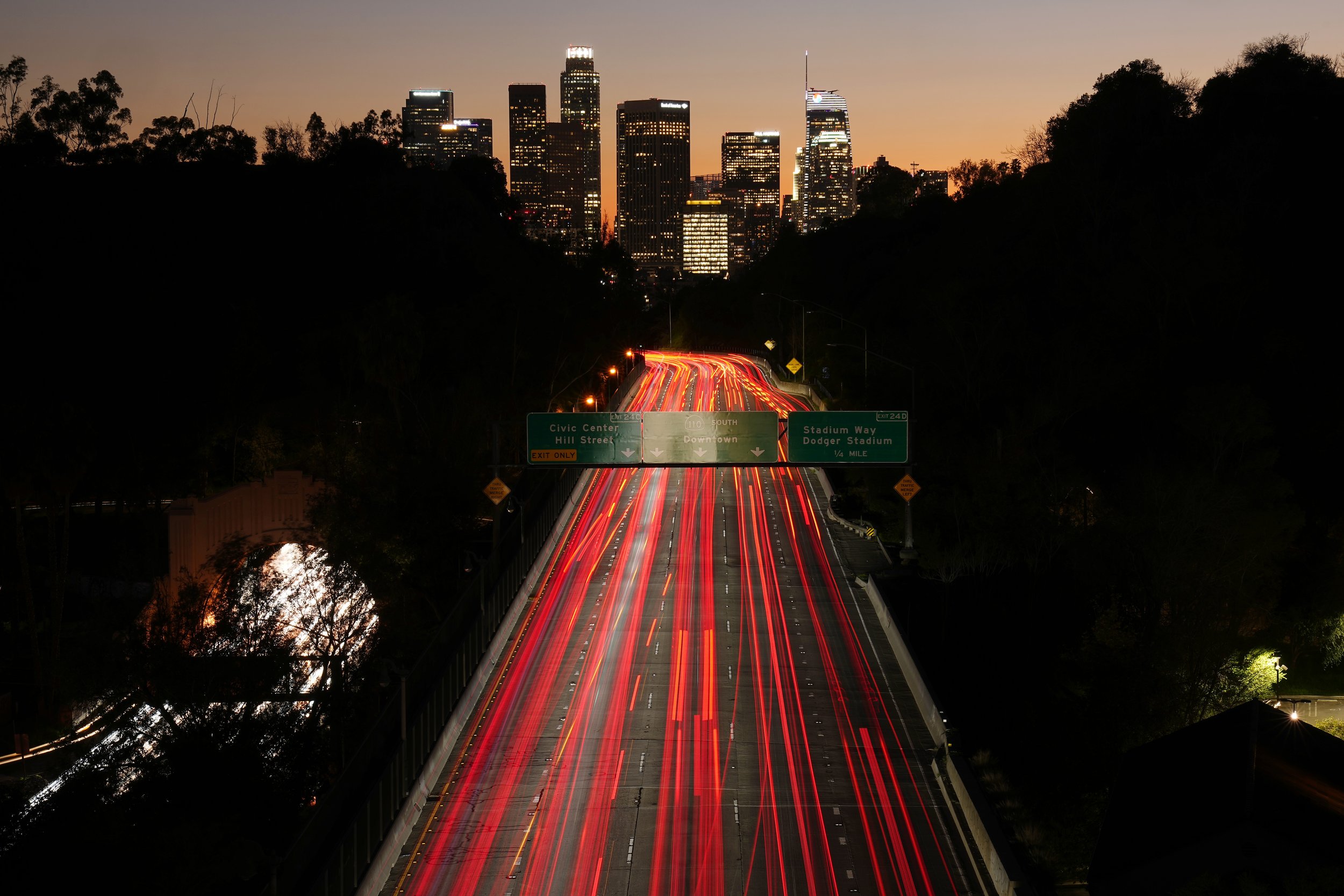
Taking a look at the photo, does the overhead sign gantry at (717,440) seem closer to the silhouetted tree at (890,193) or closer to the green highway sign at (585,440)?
the green highway sign at (585,440)

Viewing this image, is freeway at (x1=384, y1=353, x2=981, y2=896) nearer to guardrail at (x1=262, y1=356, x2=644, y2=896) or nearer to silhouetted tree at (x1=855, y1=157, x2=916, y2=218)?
guardrail at (x1=262, y1=356, x2=644, y2=896)

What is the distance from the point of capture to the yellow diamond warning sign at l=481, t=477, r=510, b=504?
1555 inches

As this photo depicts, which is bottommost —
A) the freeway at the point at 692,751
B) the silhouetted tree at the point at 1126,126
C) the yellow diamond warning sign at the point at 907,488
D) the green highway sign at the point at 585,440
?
the freeway at the point at 692,751

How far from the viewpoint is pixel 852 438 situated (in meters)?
37.4

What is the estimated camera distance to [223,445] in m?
59.7

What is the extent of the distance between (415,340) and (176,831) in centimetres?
4387

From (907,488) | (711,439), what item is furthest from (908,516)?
(711,439)

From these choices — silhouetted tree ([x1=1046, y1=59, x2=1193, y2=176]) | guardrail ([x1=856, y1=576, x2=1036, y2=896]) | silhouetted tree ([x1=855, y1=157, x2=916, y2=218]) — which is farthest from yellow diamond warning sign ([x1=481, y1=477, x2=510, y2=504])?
silhouetted tree ([x1=855, y1=157, x2=916, y2=218])

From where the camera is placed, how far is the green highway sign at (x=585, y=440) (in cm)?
3716

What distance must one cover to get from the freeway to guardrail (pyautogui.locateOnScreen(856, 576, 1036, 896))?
1.32 feet

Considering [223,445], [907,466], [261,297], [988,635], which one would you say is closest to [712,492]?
[988,635]

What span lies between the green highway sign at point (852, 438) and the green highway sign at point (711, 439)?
854 mm

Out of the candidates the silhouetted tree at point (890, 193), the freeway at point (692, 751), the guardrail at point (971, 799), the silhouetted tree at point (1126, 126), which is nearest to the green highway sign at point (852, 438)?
the freeway at point (692, 751)

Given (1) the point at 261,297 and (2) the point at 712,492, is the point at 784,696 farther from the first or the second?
(1) the point at 261,297
